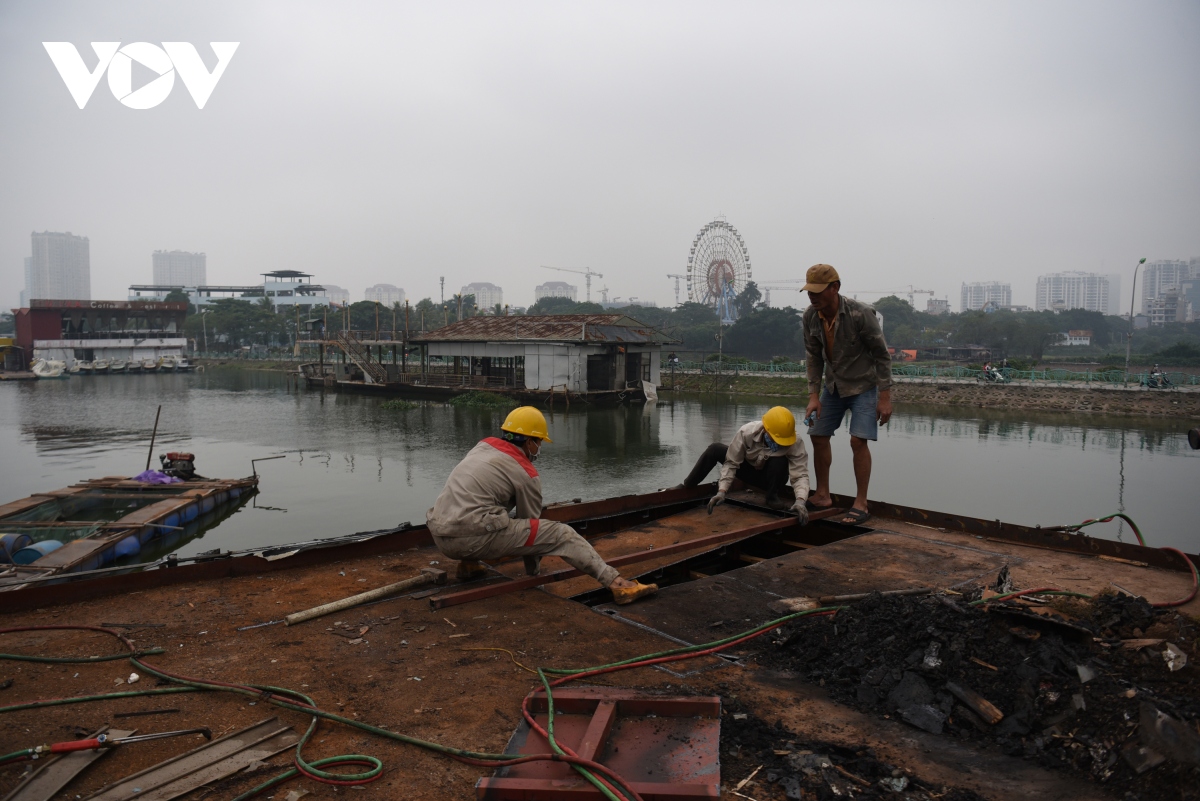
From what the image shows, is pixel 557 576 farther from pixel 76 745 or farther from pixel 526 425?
pixel 76 745

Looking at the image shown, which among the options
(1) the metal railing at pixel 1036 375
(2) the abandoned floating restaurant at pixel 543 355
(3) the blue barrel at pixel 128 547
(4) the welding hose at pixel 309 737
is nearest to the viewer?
(4) the welding hose at pixel 309 737

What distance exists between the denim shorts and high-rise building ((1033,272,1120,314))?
206 m

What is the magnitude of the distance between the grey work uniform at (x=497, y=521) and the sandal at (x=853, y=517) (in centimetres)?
246

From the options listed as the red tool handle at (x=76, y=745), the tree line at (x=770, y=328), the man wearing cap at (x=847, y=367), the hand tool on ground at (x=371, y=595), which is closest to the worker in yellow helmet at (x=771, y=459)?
the man wearing cap at (x=847, y=367)

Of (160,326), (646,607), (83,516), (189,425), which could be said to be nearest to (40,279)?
(160,326)

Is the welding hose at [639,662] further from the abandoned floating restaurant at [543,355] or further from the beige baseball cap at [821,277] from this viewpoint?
the abandoned floating restaurant at [543,355]

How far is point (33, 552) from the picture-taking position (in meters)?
8.05

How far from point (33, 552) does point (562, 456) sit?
11616 millimetres

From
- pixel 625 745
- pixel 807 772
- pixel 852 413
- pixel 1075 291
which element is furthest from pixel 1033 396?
pixel 1075 291

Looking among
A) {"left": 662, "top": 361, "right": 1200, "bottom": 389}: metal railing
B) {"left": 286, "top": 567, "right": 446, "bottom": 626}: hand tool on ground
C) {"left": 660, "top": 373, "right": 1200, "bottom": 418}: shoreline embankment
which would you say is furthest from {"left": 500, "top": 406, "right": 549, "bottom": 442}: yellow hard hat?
{"left": 662, "top": 361, "right": 1200, "bottom": 389}: metal railing

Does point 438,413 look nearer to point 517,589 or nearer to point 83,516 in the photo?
point 83,516

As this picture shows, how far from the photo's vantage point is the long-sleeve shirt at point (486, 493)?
134 inches

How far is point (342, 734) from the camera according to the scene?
2227 mm

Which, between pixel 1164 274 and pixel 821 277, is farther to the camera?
pixel 1164 274
